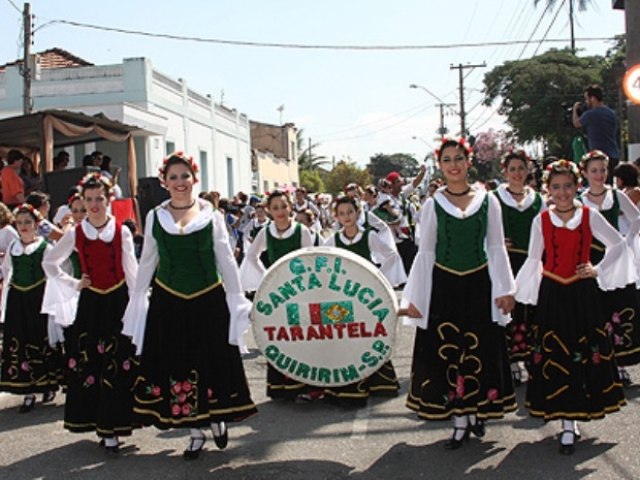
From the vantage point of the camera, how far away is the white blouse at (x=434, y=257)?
565 cm

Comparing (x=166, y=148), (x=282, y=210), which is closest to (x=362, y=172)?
(x=166, y=148)

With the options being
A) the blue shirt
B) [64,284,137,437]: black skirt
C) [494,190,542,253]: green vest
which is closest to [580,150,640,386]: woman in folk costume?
[494,190,542,253]: green vest

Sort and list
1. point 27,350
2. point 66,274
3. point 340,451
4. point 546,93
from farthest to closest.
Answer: point 546,93 → point 27,350 → point 66,274 → point 340,451

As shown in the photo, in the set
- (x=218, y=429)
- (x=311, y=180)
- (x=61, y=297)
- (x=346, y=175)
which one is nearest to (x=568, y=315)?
(x=218, y=429)

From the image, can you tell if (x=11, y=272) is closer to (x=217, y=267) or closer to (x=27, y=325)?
(x=27, y=325)

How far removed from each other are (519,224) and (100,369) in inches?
140

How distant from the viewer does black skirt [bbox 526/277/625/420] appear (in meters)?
5.53

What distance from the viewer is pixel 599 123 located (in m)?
9.30

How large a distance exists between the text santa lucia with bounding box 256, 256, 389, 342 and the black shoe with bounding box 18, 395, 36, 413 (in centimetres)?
310

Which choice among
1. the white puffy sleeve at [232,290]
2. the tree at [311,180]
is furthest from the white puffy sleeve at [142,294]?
the tree at [311,180]

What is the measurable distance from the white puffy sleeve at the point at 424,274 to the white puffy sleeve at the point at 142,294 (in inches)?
66.3

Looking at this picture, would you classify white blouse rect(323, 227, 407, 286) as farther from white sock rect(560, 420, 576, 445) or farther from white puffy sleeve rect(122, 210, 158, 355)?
white sock rect(560, 420, 576, 445)

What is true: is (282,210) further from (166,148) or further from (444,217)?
(166,148)

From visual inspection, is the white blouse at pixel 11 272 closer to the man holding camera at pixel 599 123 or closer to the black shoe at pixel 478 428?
the black shoe at pixel 478 428
